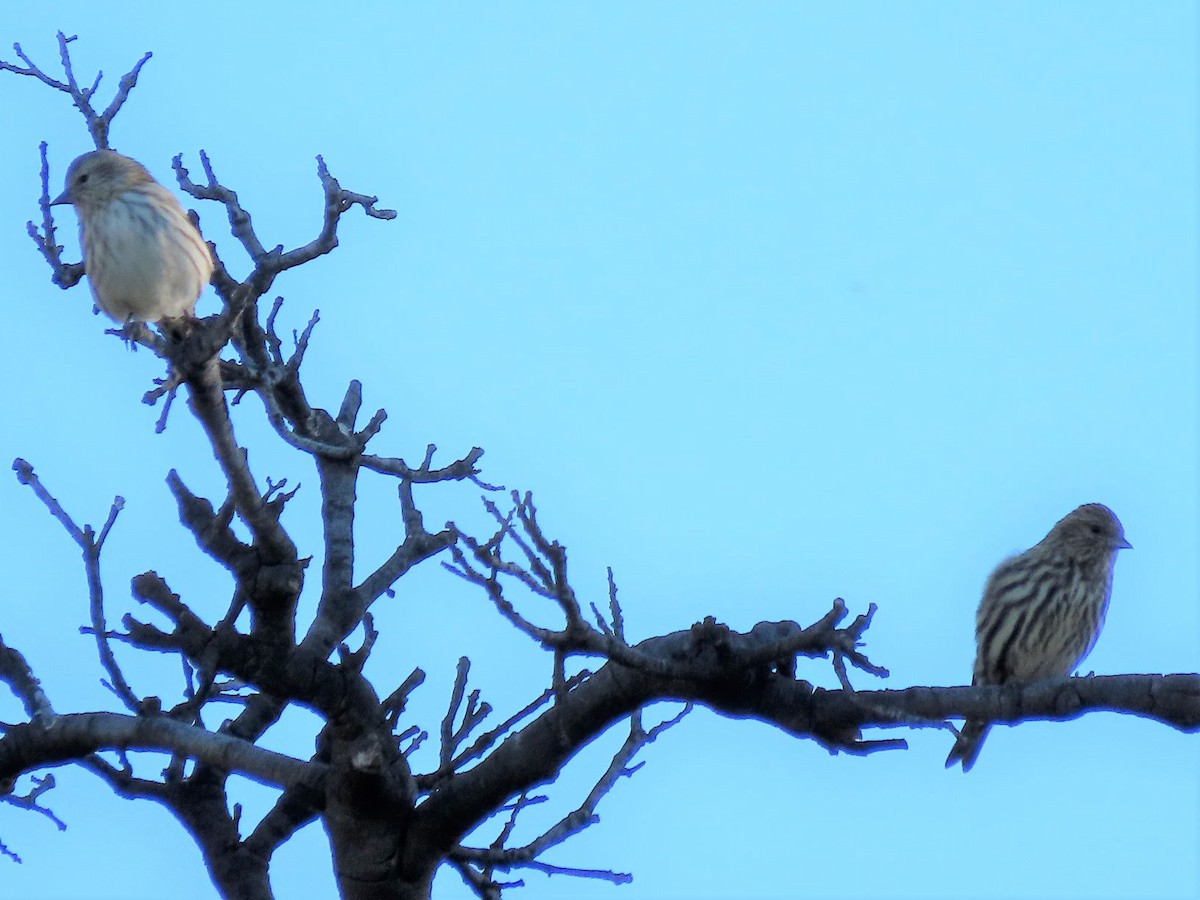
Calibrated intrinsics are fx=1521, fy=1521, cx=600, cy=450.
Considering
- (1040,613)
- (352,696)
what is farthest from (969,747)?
(352,696)

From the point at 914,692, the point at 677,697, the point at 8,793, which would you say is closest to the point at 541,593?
the point at 677,697

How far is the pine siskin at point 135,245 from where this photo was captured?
7.43 metres

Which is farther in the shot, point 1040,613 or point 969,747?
point 1040,613

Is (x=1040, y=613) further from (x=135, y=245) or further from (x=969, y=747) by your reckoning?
(x=135, y=245)

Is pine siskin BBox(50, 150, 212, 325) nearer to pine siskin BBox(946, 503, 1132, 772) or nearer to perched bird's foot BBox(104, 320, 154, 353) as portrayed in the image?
perched bird's foot BBox(104, 320, 154, 353)

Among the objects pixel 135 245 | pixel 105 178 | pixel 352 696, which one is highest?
pixel 105 178

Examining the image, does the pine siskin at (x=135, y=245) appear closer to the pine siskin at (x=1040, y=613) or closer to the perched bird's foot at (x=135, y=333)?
the perched bird's foot at (x=135, y=333)

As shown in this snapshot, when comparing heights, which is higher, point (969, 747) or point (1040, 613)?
point (1040, 613)

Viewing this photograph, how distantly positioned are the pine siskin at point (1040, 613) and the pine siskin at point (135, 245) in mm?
4407

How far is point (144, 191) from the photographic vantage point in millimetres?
8047

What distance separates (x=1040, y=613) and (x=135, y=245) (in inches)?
195

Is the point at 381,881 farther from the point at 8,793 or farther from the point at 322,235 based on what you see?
the point at 322,235

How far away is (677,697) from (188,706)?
1.84m

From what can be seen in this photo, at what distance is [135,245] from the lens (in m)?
7.53
